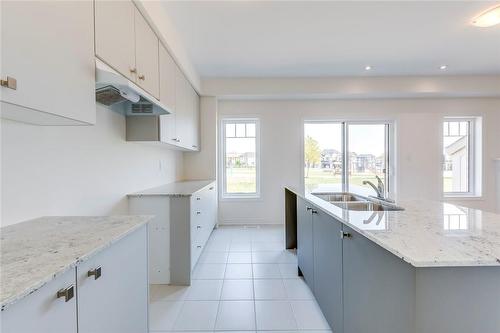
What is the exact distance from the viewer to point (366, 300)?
1154mm

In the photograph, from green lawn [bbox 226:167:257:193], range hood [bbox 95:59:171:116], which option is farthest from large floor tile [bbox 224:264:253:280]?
green lawn [bbox 226:167:257:193]

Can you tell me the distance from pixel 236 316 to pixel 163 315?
0.57 meters

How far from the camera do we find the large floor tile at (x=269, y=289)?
84.7 inches

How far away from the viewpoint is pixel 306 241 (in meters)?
2.21

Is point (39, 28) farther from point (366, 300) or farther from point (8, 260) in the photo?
point (366, 300)

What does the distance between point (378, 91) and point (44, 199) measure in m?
4.64

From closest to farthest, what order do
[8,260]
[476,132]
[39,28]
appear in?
[8,260] → [39,28] → [476,132]

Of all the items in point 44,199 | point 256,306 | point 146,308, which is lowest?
point 256,306

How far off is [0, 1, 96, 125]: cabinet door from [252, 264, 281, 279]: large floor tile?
6.92 feet

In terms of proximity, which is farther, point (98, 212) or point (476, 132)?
point (476, 132)

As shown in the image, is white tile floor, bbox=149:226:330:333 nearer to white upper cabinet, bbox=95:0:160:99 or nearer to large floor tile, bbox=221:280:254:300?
large floor tile, bbox=221:280:254:300

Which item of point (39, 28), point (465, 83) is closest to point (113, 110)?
point (39, 28)

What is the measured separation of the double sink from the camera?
1843mm

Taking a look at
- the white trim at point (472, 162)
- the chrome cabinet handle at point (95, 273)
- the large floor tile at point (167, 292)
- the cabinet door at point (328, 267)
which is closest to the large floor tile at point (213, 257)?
the large floor tile at point (167, 292)
